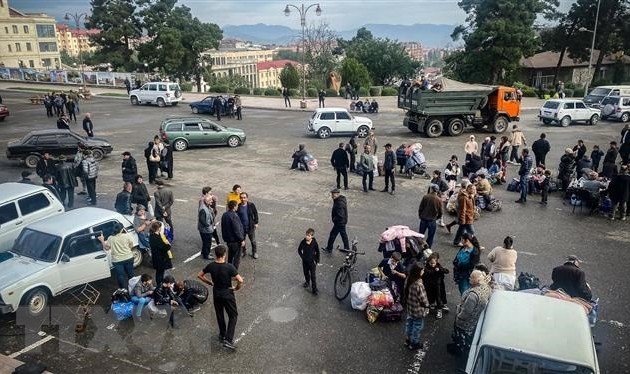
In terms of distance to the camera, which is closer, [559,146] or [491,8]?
[559,146]

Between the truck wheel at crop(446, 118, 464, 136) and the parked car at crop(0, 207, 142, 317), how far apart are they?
19100 mm

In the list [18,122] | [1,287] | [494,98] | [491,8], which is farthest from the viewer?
[491,8]

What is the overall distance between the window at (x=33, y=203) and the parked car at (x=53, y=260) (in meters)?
1.36

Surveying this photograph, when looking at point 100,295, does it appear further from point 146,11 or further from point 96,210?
point 146,11

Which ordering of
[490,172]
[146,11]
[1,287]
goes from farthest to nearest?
[146,11]
[490,172]
[1,287]

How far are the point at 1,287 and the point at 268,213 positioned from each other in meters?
→ 7.20

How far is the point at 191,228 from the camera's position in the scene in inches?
504

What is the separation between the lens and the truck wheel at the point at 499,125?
2544cm

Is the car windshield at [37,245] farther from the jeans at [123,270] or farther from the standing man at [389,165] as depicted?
the standing man at [389,165]

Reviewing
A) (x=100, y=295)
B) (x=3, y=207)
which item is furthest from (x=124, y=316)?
(x=3, y=207)

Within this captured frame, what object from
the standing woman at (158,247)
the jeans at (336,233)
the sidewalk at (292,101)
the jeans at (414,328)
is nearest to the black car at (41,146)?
the standing woman at (158,247)

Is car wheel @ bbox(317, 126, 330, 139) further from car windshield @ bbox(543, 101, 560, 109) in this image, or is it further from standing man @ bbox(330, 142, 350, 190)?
car windshield @ bbox(543, 101, 560, 109)

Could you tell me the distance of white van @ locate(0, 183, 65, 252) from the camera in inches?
400

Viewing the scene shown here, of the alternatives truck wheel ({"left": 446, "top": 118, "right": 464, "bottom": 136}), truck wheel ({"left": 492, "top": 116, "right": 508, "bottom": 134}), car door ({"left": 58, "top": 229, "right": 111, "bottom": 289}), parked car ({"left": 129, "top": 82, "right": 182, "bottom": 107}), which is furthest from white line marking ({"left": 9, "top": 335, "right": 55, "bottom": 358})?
parked car ({"left": 129, "top": 82, "right": 182, "bottom": 107})
